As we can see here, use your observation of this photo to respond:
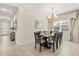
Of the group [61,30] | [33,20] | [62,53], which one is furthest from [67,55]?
[33,20]

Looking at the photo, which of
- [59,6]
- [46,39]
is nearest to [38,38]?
[46,39]

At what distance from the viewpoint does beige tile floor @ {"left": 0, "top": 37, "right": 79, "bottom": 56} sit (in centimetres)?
200

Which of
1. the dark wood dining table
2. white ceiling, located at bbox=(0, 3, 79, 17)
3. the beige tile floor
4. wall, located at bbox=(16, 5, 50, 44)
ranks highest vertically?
white ceiling, located at bbox=(0, 3, 79, 17)

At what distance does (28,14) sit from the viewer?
6.51 feet

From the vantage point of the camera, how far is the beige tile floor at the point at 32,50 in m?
2.00

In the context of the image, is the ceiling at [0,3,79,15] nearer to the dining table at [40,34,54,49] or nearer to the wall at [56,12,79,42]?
the wall at [56,12,79,42]

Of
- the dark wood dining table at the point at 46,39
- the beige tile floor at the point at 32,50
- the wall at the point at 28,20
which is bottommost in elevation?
the beige tile floor at the point at 32,50

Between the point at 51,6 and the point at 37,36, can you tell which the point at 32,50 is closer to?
the point at 37,36

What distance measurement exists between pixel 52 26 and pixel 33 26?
0.40 metres

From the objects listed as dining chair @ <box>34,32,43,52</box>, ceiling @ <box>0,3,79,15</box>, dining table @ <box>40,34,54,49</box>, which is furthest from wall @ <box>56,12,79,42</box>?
dining chair @ <box>34,32,43,52</box>

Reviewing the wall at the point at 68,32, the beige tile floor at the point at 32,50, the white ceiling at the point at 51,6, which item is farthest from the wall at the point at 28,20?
the wall at the point at 68,32

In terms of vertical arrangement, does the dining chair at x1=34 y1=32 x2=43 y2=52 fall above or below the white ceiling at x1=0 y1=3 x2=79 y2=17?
below

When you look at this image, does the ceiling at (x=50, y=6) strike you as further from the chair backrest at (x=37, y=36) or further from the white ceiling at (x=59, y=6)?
the chair backrest at (x=37, y=36)

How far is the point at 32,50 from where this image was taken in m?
2.04
